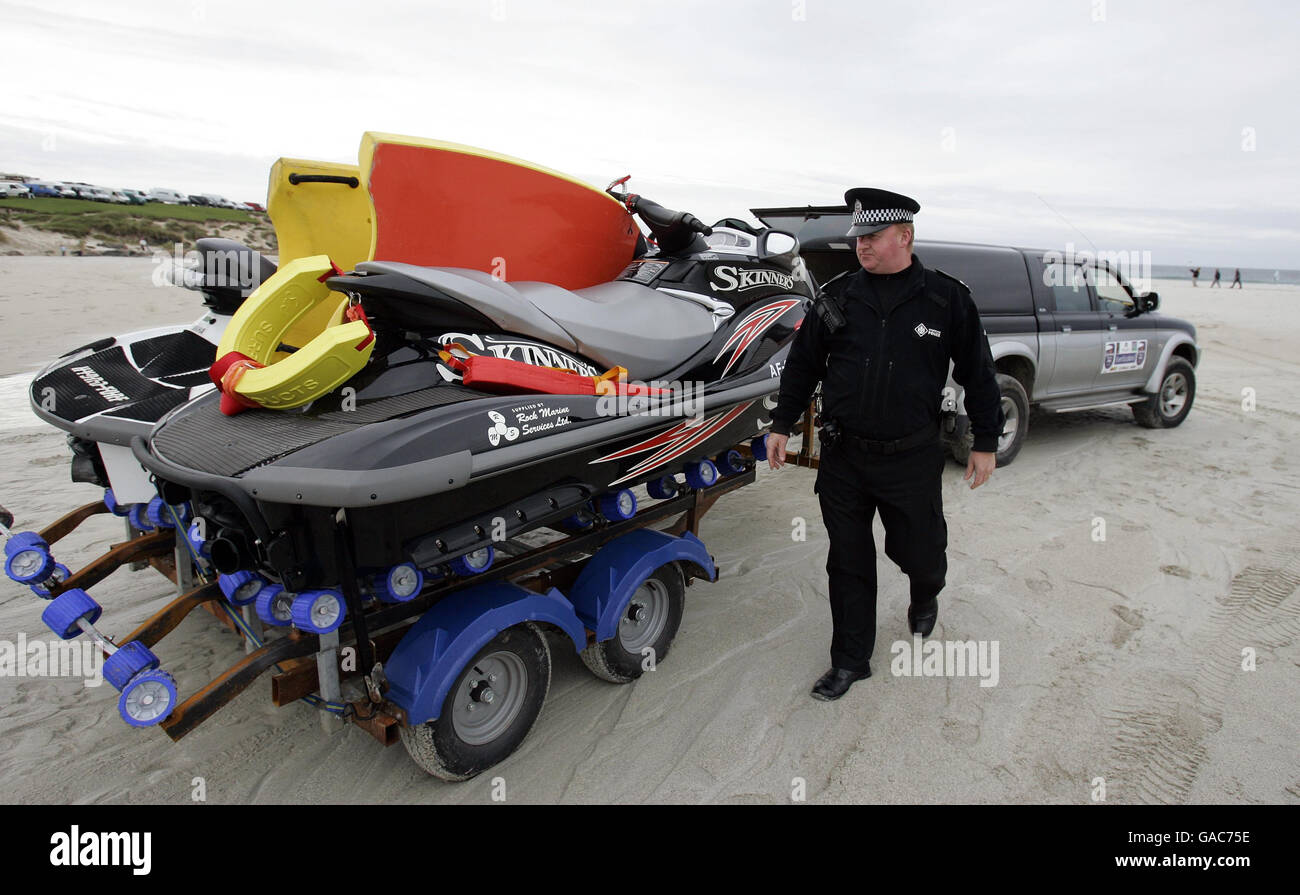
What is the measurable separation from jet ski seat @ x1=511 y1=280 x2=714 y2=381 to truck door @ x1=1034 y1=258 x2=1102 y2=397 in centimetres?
431

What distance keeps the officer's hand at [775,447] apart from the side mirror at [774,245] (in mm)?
1513

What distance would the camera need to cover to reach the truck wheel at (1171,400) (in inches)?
315

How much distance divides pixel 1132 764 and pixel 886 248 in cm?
216

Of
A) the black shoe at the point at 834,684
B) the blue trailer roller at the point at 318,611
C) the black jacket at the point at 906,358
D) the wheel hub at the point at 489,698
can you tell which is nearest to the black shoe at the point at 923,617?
the black shoe at the point at 834,684

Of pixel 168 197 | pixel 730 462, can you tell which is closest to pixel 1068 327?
pixel 730 462

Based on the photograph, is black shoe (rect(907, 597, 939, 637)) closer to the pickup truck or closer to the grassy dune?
the pickup truck

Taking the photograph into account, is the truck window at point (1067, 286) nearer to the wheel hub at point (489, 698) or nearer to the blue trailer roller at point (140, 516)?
the wheel hub at point (489, 698)

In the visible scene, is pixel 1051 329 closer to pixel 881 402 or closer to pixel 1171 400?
pixel 1171 400

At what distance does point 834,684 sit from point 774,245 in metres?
2.47

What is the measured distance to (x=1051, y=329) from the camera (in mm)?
6832

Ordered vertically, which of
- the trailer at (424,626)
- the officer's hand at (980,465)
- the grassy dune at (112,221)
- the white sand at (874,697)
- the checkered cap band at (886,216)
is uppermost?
the grassy dune at (112,221)

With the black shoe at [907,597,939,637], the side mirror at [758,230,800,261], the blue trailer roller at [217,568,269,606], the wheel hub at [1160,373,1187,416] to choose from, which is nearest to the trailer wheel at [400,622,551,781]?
the blue trailer roller at [217,568,269,606]

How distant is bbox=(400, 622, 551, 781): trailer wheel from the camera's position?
2633mm
